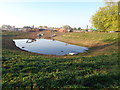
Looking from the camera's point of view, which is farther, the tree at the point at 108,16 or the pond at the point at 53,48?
the pond at the point at 53,48

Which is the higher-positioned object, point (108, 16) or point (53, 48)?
point (108, 16)

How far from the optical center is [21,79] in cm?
741

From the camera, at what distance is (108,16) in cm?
1967

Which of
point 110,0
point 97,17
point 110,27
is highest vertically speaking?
point 110,0

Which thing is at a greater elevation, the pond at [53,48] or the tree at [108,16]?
the tree at [108,16]

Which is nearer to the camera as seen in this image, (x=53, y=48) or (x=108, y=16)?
(x=108, y=16)

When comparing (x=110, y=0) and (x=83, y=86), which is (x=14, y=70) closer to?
(x=83, y=86)

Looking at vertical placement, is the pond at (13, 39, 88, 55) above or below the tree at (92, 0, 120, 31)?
below

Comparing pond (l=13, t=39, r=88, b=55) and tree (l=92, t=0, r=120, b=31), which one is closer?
tree (l=92, t=0, r=120, b=31)

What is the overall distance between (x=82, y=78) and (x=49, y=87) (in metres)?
2.68

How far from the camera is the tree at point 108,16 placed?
60.9 feet

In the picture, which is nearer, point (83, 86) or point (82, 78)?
point (83, 86)

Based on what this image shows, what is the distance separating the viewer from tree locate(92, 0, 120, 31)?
18.6 meters

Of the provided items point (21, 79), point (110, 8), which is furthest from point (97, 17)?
point (21, 79)
